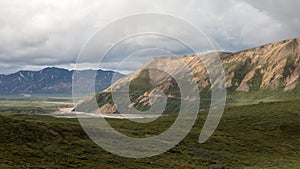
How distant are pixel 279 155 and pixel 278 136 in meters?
26.1

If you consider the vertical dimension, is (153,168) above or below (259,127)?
below

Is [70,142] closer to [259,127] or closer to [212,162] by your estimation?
[212,162]

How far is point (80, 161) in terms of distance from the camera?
6194 cm

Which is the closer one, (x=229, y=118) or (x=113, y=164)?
(x=113, y=164)

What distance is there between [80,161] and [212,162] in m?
29.5

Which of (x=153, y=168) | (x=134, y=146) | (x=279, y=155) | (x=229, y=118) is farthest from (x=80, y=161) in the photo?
(x=229, y=118)

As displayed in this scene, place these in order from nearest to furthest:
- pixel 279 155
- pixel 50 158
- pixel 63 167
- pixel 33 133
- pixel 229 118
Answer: pixel 63 167 < pixel 50 158 < pixel 33 133 < pixel 279 155 < pixel 229 118

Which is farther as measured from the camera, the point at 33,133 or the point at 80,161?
the point at 33,133

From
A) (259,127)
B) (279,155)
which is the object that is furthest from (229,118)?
(279,155)

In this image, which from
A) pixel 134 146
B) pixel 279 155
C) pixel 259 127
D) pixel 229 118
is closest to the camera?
pixel 134 146

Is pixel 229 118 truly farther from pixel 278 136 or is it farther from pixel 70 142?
pixel 70 142

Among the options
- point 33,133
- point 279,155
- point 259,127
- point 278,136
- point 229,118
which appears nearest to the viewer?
point 33,133

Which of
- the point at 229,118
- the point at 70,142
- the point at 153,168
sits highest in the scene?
the point at 229,118

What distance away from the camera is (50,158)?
199 ft
